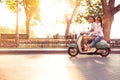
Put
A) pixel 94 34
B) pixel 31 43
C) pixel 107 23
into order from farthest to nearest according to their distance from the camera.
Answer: pixel 31 43
pixel 107 23
pixel 94 34

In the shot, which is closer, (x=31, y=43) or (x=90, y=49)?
(x=90, y=49)

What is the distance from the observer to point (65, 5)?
50.0 metres

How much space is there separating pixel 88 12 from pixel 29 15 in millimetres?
9422

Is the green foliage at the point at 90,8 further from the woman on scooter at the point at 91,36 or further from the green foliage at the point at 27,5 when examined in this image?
the woman on scooter at the point at 91,36

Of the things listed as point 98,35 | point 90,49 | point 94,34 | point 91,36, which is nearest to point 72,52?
point 90,49

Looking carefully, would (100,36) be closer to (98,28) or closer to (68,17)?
(98,28)

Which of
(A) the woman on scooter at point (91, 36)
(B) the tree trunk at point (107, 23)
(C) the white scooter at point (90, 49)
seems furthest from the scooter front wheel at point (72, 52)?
(B) the tree trunk at point (107, 23)

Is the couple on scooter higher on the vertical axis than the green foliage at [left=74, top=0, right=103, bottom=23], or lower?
lower

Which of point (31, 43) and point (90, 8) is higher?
point (90, 8)

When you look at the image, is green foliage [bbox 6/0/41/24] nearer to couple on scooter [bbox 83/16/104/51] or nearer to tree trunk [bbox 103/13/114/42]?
tree trunk [bbox 103/13/114/42]

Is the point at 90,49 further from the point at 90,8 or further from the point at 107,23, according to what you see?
the point at 90,8

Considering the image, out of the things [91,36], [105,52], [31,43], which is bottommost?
[105,52]

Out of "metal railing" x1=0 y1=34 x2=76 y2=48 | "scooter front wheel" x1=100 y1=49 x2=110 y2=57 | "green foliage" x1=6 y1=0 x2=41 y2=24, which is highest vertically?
"green foliage" x1=6 y1=0 x2=41 y2=24

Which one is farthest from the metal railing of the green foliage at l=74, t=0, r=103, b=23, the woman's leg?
the green foliage at l=74, t=0, r=103, b=23
